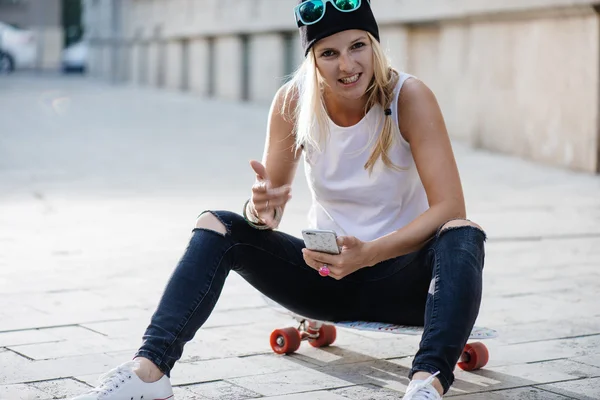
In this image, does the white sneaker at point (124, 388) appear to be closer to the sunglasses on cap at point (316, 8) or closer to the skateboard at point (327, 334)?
the skateboard at point (327, 334)

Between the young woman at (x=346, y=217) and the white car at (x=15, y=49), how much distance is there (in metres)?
37.9

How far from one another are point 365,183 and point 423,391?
90 centimetres

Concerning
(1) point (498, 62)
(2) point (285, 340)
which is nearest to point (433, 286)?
(2) point (285, 340)

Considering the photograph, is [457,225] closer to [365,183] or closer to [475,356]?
[365,183]

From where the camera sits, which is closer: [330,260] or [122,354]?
[330,260]

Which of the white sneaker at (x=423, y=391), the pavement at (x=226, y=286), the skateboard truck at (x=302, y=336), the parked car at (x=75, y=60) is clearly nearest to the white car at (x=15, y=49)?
the parked car at (x=75, y=60)

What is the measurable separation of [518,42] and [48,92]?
53.0 ft

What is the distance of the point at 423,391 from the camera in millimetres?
3217

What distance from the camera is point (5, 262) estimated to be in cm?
605

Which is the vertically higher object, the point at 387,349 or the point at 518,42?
the point at 518,42

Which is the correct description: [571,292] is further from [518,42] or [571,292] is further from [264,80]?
[264,80]

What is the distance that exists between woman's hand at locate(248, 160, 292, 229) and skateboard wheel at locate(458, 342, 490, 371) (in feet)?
2.62

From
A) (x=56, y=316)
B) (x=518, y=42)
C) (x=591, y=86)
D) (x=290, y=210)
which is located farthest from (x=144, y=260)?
(x=518, y=42)

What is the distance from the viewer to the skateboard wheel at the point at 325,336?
4.24 metres
